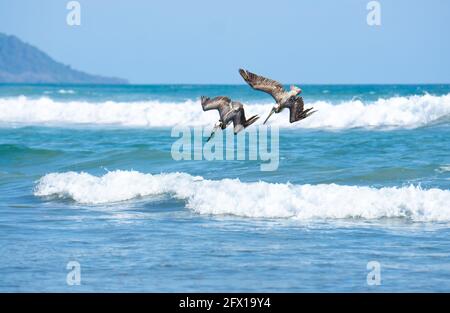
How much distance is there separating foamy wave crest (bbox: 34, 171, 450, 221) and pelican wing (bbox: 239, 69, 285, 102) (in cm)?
392

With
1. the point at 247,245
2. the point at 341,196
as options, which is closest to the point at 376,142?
the point at 341,196

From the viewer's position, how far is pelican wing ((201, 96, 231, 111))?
1036cm

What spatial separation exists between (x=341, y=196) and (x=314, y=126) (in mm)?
16007

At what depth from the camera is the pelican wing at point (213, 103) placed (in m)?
10.4

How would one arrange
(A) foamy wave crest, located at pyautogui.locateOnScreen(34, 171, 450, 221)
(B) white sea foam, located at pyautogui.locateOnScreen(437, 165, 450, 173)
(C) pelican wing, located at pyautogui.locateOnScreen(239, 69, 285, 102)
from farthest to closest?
1. (B) white sea foam, located at pyautogui.locateOnScreen(437, 165, 450, 173)
2. (A) foamy wave crest, located at pyautogui.locateOnScreen(34, 171, 450, 221)
3. (C) pelican wing, located at pyautogui.locateOnScreen(239, 69, 285, 102)

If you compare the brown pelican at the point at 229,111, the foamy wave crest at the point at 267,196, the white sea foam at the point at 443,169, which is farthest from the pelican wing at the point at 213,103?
the white sea foam at the point at 443,169

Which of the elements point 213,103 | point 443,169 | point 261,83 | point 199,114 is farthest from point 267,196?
point 199,114

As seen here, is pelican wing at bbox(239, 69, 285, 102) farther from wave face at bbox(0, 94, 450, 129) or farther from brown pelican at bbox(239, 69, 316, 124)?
wave face at bbox(0, 94, 450, 129)

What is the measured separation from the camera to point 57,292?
9.45 metres

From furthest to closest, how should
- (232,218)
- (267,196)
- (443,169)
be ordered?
(443,169) → (267,196) → (232,218)

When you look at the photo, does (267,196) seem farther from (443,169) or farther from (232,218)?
(443,169)

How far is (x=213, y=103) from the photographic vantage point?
10.4m

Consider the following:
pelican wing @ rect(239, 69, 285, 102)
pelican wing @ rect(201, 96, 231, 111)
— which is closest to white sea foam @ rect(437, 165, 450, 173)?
pelican wing @ rect(239, 69, 285, 102)

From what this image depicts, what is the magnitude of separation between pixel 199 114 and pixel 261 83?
27366 mm
